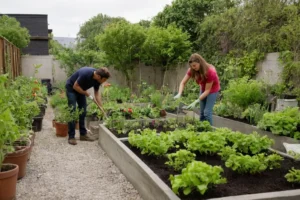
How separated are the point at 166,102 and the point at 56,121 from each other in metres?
2.72

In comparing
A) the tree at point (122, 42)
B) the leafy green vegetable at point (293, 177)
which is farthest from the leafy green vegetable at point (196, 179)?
the tree at point (122, 42)

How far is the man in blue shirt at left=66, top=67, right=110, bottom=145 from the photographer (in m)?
4.79

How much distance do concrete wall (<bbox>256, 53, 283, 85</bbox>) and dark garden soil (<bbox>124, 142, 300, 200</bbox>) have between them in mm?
Answer: 4939

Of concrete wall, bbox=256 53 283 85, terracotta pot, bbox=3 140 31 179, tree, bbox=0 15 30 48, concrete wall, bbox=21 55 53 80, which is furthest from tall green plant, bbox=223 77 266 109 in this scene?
tree, bbox=0 15 30 48

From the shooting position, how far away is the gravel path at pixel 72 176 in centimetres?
320

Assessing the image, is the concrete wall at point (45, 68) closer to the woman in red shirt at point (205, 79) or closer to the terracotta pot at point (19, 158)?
the woman in red shirt at point (205, 79)

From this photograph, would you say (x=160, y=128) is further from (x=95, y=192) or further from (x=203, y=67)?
(x=95, y=192)

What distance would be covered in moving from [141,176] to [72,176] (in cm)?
107

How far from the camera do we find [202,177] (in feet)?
7.95

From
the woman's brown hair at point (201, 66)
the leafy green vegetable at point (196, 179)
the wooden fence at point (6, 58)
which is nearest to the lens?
the leafy green vegetable at point (196, 179)

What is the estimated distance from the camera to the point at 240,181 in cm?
289

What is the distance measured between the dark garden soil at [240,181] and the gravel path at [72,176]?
396 mm

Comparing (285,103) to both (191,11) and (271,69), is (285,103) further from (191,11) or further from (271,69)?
(191,11)

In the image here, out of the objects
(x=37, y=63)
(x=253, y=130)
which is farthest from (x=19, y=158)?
(x=37, y=63)
